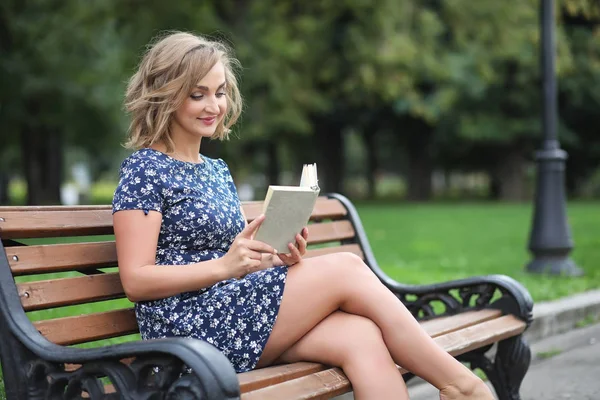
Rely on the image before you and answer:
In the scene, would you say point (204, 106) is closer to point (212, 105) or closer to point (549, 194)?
point (212, 105)

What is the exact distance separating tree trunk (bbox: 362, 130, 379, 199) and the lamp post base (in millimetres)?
28607

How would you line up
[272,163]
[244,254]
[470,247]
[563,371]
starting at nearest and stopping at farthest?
[244,254] → [563,371] → [470,247] → [272,163]

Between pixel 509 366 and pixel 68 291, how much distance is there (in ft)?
7.00

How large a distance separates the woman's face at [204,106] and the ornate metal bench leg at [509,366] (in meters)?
1.86

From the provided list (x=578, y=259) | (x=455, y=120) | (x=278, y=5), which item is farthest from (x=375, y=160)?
(x=578, y=259)

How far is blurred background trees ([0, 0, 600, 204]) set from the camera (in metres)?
19.1

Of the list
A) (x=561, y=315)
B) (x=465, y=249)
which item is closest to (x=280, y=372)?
(x=561, y=315)

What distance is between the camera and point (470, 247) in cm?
1292

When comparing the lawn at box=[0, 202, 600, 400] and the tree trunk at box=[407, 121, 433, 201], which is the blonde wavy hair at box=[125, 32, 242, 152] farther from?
the tree trunk at box=[407, 121, 433, 201]

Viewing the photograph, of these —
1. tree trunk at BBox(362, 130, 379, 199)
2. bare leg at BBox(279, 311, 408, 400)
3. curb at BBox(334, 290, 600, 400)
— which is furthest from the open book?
tree trunk at BBox(362, 130, 379, 199)

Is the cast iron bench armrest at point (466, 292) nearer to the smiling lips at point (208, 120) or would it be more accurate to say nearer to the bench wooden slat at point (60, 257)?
the smiling lips at point (208, 120)

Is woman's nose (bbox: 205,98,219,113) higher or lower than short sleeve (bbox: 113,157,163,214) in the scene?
higher

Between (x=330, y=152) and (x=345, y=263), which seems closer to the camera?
(x=345, y=263)

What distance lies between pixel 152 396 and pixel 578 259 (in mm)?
9075
